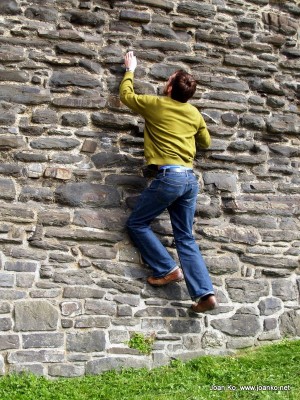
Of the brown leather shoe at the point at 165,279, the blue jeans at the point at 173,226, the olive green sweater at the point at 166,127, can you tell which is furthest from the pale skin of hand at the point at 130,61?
the brown leather shoe at the point at 165,279

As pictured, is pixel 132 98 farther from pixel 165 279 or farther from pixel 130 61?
pixel 165 279

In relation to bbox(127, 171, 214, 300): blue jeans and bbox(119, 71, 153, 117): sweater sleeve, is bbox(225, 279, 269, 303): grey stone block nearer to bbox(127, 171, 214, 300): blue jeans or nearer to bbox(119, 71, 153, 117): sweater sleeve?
bbox(127, 171, 214, 300): blue jeans

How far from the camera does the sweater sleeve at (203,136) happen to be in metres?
5.34

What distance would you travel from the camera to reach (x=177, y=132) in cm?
507

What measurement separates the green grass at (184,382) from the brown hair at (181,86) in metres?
2.19

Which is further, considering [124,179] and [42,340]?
[124,179]

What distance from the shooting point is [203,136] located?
5.39 metres

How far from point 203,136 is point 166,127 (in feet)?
1.57

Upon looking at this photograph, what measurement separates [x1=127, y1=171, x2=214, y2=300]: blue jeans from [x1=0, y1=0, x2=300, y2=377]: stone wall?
171mm

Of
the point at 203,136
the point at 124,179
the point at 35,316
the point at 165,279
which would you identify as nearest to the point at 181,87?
the point at 203,136

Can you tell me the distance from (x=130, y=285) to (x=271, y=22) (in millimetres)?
3150

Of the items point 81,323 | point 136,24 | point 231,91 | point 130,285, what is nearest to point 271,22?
point 231,91

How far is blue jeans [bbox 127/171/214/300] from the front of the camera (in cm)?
496

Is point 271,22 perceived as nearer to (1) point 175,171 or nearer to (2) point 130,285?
(1) point 175,171
